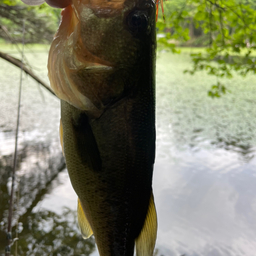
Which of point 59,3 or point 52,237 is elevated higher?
point 59,3

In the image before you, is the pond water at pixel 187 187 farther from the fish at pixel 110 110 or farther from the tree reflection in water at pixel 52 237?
the fish at pixel 110 110

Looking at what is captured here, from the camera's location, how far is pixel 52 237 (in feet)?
12.7

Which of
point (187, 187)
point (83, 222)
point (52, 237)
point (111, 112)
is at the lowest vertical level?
point (52, 237)

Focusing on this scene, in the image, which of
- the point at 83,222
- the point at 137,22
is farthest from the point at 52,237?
the point at 137,22

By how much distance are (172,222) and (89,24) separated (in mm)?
3984

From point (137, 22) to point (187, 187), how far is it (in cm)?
469

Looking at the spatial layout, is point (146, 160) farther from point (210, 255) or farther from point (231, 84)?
point (231, 84)

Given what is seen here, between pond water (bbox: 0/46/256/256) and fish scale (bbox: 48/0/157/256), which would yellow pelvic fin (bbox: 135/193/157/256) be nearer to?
fish scale (bbox: 48/0/157/256)

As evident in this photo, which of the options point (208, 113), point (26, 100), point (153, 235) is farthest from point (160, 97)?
point (153, 235)

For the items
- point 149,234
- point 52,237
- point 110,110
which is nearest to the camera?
point 110,110

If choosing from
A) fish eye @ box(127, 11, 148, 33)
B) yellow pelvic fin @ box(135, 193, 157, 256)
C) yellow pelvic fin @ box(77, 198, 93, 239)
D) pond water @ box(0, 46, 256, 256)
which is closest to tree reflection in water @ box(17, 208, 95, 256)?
pond water @ box(0, 46, 256, 256)

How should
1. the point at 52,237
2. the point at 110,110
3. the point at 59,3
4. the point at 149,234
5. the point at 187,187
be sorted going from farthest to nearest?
the point at 187,187, the point at 52,237, the point at 149,234, the point at 110,110, the point at 59,3

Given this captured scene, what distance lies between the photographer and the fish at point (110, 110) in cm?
82

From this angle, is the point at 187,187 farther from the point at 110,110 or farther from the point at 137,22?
the point at 137,22
